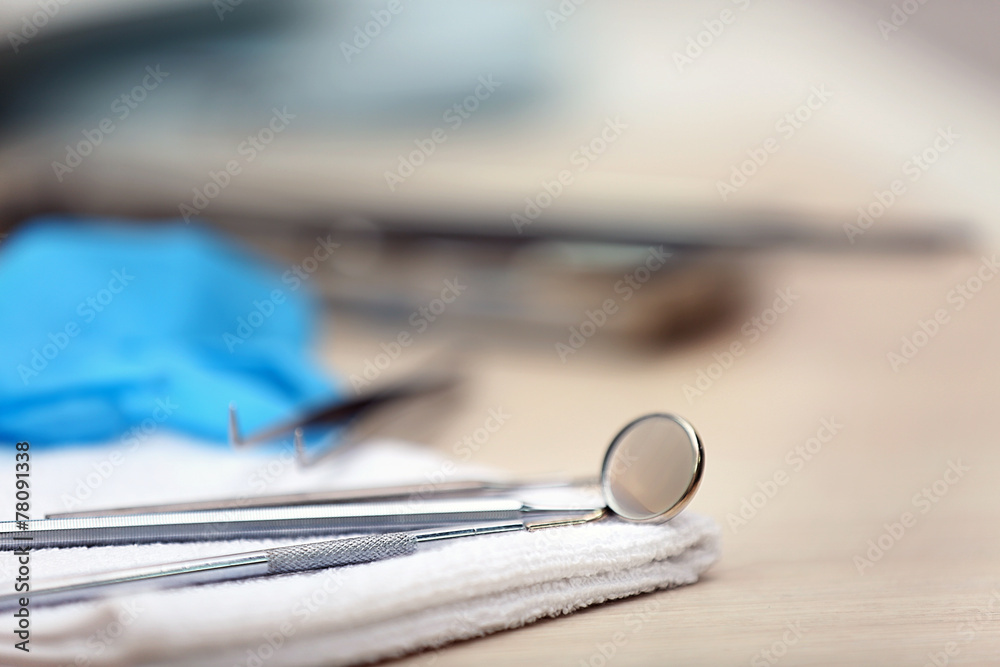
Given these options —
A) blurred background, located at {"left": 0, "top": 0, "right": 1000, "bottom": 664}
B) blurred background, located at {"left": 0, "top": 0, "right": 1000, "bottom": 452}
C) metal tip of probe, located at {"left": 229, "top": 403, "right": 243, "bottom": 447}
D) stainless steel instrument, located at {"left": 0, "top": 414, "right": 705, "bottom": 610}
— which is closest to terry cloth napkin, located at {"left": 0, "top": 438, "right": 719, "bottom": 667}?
stainless steel instrument, located at {"left": 0, "top": 414, "right": 705, "bottom": 610}

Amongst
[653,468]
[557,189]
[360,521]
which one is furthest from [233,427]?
[557,189]

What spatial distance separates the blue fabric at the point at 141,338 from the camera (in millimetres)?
628

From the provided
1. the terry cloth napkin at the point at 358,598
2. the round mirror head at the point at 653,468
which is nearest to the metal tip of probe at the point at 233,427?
the terry cloth napkin at the point at 358,598

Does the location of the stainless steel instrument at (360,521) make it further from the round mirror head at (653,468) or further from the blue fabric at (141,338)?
the blue fabric at (141,338)

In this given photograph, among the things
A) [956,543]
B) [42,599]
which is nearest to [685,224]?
[956,543]

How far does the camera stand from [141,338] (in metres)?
0.71

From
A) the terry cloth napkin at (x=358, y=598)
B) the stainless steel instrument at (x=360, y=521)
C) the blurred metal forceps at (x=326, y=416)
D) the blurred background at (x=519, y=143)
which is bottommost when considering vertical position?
the terry cloth napkin at (x=358, y=598)

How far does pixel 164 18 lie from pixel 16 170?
0.99 feet

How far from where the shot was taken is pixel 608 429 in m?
0.74

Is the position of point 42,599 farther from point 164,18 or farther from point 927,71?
point 927,71

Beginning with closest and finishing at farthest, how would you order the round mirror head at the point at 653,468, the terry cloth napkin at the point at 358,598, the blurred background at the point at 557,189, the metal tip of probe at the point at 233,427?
the terry cloth napkin at the point at 358,598 → the round mirror head at the point at 653,468 → the metal tip of probe at the point at 233,427 → the blurred background at the point at 557,189

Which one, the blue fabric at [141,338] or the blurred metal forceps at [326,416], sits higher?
the blue fabric at [141,338]

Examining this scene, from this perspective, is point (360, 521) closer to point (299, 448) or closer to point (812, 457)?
point (299, 448)

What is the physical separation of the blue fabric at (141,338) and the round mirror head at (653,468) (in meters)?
0.32
